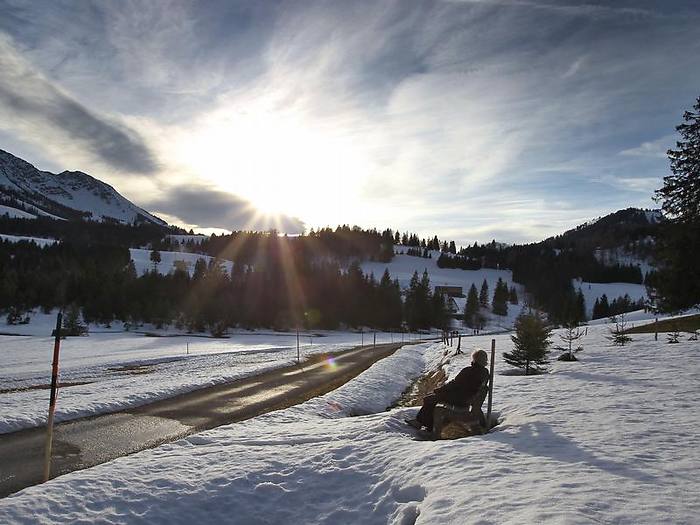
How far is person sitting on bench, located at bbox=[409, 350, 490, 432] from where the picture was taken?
9961mm

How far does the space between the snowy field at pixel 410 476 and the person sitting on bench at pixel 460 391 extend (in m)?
0.56

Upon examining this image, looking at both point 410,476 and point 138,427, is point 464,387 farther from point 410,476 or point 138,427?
point 138,427

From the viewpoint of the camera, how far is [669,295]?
55.3 ft

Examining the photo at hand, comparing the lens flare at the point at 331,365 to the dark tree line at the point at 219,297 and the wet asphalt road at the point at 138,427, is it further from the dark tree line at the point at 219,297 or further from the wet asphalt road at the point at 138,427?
the dark tree line at the point at 219,297

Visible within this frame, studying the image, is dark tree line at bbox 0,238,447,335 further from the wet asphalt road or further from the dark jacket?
the dark jacket

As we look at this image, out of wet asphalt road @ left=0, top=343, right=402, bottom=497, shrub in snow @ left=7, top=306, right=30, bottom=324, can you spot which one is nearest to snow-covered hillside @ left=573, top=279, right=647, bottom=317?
shrub in snow @ left=7, top=306, right=30, bottom=324

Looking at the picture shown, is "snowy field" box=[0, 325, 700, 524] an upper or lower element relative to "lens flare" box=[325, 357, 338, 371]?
upper

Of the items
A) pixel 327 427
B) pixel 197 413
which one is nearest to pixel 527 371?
pixel 327 427

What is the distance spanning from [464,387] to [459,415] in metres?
0.61

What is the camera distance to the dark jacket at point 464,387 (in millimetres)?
9953

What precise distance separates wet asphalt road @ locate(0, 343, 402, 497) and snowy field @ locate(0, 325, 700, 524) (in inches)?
58.8

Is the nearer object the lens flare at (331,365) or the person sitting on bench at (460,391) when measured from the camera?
the person sitting on bench at (460,391)

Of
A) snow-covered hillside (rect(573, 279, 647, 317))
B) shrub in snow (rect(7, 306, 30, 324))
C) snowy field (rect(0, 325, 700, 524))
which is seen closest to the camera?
snowy field (rect(0, 325, 700, 524))

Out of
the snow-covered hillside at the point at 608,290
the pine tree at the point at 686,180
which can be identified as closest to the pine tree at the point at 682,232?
Answer: the pine tree at the point at 686,180
